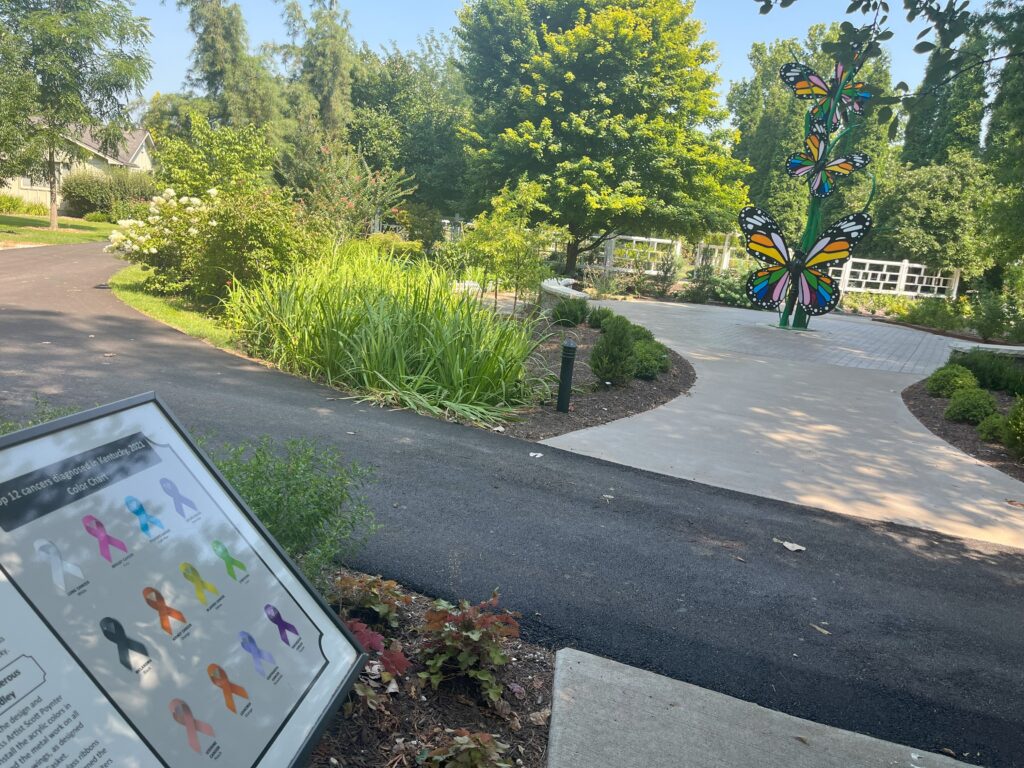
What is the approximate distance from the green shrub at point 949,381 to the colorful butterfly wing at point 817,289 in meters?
6.00

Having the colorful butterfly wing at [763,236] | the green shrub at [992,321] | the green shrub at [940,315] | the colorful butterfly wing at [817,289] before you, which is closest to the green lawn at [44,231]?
the colorful butterfly wing at [763,236]

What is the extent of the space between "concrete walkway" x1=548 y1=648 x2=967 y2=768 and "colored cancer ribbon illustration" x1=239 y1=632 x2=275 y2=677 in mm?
1151

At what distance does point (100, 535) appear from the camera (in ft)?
5.45

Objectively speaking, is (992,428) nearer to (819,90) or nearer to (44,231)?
(819,90)

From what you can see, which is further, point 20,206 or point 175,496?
point 20,206

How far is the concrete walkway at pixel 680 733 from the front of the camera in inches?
103

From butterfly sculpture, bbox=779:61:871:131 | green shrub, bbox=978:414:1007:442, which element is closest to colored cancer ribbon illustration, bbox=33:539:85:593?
green shrub, bbox=978:414:1007:442

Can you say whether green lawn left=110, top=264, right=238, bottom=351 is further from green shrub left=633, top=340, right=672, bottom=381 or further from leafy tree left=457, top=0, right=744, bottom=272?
leafy tree left=457, top=0, right=744, bottom=272

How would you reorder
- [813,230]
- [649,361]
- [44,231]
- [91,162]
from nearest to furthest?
[649,361], [813,230], [44,231], [91,162]

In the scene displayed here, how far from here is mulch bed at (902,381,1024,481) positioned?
7.48m

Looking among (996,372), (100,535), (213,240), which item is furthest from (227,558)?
(996,372)

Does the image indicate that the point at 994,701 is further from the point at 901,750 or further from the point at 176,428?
the point at 176,428

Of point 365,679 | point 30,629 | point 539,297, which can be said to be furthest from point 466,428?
point 539,297

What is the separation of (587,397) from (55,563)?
743 centimetres
